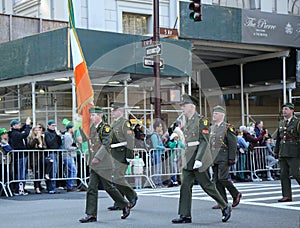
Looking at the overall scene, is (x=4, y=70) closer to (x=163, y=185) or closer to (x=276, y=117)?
(x=163, y=185)

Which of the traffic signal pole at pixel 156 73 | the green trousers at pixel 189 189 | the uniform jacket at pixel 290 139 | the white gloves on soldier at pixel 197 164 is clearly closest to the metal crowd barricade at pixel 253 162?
the traffic signal pole at pixel 156 73

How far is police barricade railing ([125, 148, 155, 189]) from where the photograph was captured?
1622 cm

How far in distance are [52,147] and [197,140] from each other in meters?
6.95

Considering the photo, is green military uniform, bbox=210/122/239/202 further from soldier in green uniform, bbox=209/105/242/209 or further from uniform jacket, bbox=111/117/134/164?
uniform jacket, bbox=111/117/134/164

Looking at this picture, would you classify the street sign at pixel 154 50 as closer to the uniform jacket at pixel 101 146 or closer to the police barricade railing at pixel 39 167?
the police barricade railing at pixel 39 167

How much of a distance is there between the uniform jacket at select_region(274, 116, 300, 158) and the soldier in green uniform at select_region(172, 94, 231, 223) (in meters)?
2.92

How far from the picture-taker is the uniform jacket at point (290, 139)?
38.7 ft

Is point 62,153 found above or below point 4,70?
below

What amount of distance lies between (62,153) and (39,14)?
45.0 ft

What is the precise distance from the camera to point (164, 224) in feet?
30.1

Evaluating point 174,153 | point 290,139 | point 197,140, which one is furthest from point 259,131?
point 197,140

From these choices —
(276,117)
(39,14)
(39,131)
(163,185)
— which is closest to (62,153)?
(39,131)

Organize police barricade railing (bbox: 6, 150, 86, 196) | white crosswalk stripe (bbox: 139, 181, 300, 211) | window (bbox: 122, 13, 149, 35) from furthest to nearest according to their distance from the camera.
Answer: window (bbox: 122, 13, 149, 35)
police barricade railing (bbox: 6, 150, 86, 196)
white crosswalk stripe (bbox: 139, 181, 300, 211)

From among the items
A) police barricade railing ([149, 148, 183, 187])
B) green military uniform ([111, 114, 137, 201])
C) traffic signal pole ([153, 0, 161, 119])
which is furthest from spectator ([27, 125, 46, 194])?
green military uniform ([111, 114, 137, 201])
